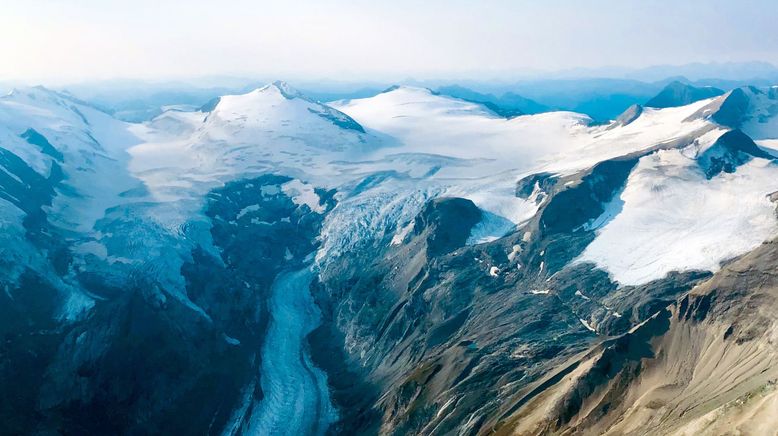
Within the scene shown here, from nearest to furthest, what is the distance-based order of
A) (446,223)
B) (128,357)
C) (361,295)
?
(128,357), (361,295), (446,223)

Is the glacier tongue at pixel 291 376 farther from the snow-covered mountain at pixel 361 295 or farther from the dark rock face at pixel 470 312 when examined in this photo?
the dark rock face at pixel 470 312

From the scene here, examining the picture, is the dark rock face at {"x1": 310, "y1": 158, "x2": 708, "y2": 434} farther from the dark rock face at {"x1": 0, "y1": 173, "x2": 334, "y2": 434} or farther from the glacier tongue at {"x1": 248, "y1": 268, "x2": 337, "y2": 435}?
the dark rock face at {"x1": 0, "y1": 173, "x2": 334, "y2": 434}

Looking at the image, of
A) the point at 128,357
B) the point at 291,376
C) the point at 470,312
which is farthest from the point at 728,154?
the point at 128,357

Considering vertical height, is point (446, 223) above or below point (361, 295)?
above

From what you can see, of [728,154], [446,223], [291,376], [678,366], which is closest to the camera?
[678,366]

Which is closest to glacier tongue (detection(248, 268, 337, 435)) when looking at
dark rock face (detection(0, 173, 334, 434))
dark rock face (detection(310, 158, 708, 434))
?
dark rock face (detection(0, 173, 334, 434))

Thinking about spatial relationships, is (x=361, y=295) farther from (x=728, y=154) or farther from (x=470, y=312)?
(x=728, y=154)

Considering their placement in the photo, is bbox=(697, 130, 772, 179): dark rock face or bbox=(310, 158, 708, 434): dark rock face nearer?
bbox=(310, 158, 708, 434): dark rock face

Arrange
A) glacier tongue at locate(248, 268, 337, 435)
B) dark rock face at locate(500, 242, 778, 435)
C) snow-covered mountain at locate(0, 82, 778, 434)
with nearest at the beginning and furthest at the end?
dark rock face at locate(500, 242, 778, 435) < snow-covered mountain at locate(0, 82, 778, 434) < glacier tongue at locate(248, 268, 337, 435)

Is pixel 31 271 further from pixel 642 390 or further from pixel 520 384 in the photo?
pixel 642 390

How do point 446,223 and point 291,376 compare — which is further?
point 446,223

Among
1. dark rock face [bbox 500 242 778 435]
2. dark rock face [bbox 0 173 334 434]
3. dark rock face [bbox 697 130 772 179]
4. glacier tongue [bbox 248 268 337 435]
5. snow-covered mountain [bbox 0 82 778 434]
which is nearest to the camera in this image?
dark rock face [bbox 500 242 778 435]

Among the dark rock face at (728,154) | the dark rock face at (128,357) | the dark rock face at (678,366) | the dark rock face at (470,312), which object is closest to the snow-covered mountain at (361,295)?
the dark rock face at (128,357)
